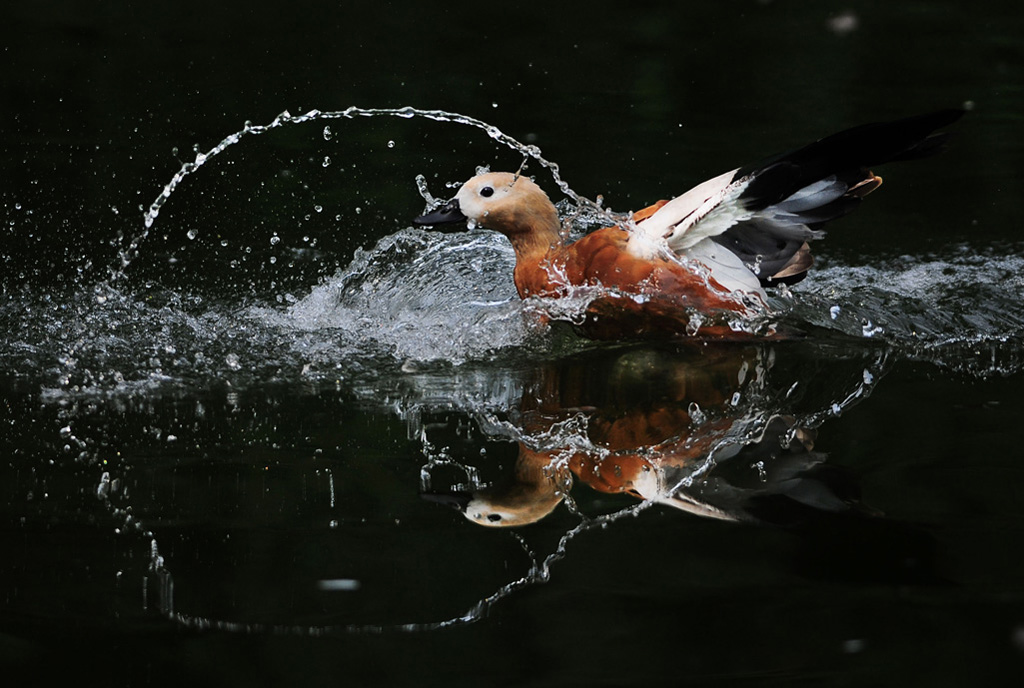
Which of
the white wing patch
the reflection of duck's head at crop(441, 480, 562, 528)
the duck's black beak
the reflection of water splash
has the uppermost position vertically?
the duck's black beak

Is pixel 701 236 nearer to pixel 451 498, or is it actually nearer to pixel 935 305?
pixel 935 305

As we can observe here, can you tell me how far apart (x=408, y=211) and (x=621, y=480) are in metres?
3.12

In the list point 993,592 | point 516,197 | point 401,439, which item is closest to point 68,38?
point 516,197

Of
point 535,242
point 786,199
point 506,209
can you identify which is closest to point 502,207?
point 506,209

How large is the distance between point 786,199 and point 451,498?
5.49ft

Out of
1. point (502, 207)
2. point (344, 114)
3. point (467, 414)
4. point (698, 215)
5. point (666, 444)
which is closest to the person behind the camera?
point (666, 444)

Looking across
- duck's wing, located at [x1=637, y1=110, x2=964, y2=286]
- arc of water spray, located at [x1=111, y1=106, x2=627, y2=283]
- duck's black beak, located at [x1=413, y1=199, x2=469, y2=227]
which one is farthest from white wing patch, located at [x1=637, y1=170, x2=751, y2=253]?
duck's black beak, located at [x1=413, y1=199, x2=469, y2=227]

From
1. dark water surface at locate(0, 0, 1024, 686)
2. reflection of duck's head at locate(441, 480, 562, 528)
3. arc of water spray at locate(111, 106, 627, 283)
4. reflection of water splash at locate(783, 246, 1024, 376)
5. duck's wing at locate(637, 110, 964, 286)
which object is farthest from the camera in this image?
arc of water spray at locate(111, 106, 627, 283)

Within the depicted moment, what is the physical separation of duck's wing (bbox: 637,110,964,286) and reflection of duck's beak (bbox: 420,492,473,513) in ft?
4.70

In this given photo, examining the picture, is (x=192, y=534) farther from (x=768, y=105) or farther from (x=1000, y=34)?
(x=1000, y=34)

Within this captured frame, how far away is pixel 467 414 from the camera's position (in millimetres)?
3414

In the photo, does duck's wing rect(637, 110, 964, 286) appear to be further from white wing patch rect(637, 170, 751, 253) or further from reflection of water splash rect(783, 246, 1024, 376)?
reflection of water splash rect(783, 246, 1024, 376)

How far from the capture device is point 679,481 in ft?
9.60

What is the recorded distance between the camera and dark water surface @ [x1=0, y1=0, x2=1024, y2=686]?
2354 millimetres
